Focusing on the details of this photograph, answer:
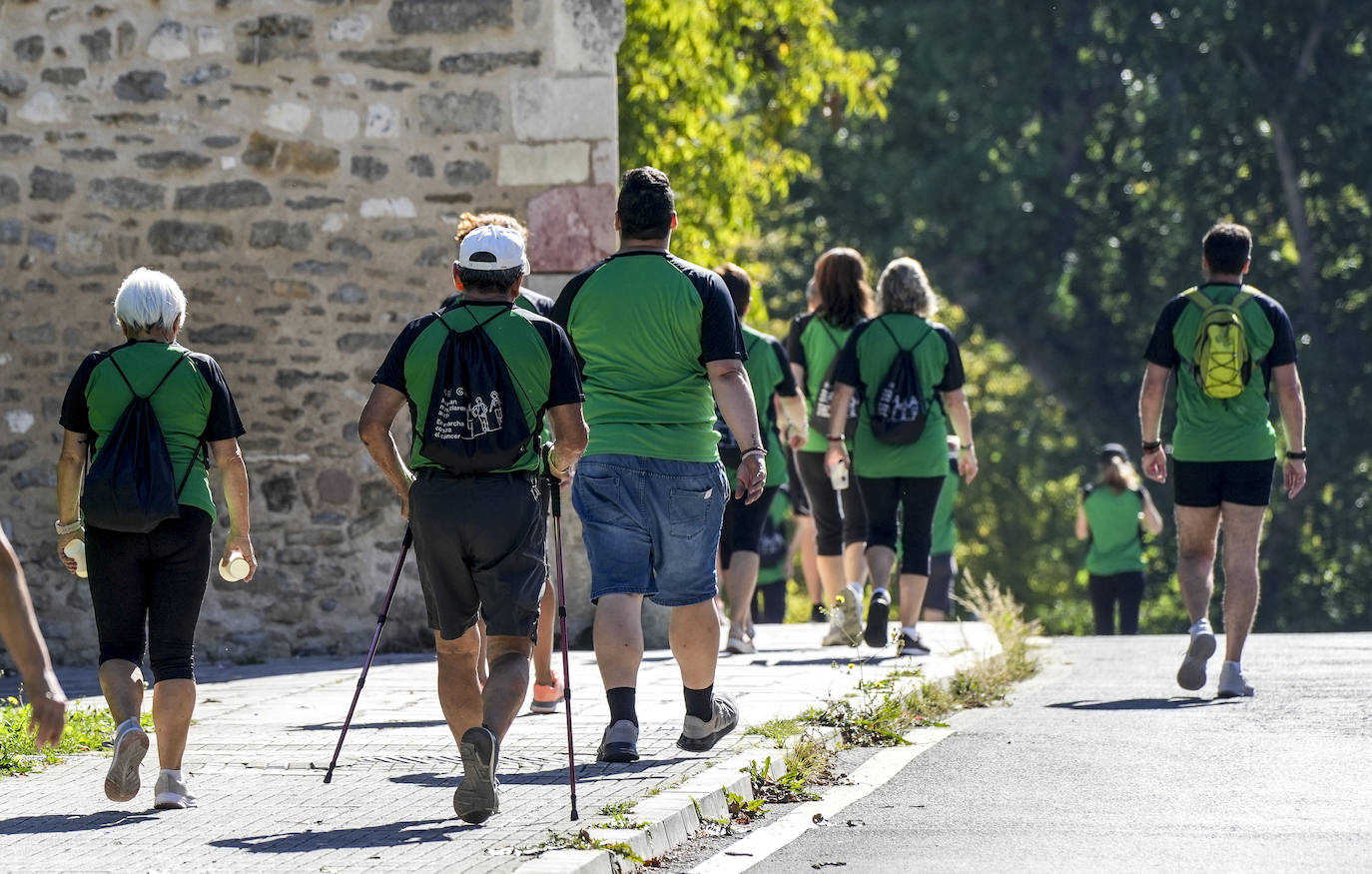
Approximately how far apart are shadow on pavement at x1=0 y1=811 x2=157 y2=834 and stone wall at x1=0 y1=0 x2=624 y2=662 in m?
4.82

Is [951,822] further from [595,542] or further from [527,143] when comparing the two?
[527,143]

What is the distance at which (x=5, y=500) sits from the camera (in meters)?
10.8

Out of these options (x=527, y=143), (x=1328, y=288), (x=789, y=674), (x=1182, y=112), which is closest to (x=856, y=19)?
(x=1182, y=112)

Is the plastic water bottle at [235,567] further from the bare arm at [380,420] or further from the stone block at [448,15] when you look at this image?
the stone block at [448,15]

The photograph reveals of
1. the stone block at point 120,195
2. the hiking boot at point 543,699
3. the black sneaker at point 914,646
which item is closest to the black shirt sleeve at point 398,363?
the hiking boot at point 543,699

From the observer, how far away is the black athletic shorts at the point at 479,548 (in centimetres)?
587

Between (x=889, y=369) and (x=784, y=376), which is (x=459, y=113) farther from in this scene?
(x=889, y=369)

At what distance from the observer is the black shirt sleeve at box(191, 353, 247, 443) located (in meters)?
6.36

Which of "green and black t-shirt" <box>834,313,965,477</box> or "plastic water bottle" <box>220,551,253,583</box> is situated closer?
"plastic water bottle" <box>220,551,253,583</box>

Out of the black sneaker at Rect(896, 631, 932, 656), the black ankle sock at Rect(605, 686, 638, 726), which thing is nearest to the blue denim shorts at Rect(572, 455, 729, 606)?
the black ankle sock at Rect(605, 686, 638, 726)

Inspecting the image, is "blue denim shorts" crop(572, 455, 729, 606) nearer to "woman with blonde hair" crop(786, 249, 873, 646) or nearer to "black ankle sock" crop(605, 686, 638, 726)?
"black ankle sock" crop(605, 686, 638, 726)

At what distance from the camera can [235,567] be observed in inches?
248

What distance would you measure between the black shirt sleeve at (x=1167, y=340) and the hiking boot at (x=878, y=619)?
1700 mm

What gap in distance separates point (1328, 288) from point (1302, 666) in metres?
15.7
